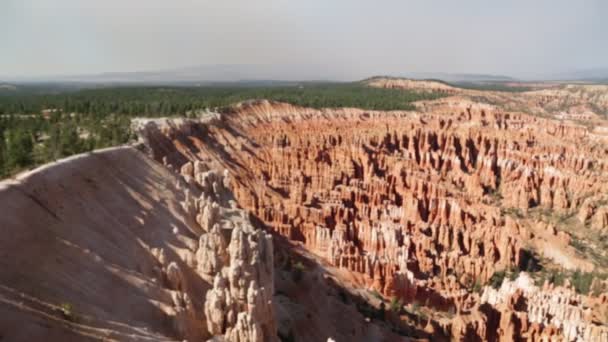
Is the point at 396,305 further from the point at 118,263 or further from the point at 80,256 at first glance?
the point at 80,256

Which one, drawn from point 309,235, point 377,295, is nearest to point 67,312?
point 377,295

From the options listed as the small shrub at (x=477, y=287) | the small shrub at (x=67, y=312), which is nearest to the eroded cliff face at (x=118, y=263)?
the small shrub at (x=67, y=312)

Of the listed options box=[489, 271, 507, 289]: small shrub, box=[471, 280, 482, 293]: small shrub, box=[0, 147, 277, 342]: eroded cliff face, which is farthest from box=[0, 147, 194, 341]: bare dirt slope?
box=[489, 271, 507, 289]: small shrub

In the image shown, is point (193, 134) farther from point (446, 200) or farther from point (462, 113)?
point (462, 113)

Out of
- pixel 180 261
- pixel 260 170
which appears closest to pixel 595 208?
pixel 260 170

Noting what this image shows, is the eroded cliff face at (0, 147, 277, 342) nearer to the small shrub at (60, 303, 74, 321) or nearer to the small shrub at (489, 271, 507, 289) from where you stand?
the small shrub at (60, 303, 74, 321)

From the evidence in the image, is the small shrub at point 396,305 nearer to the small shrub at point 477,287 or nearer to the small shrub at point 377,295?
the small shrub at point 377,295

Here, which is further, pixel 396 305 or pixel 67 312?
pixel 396 305
